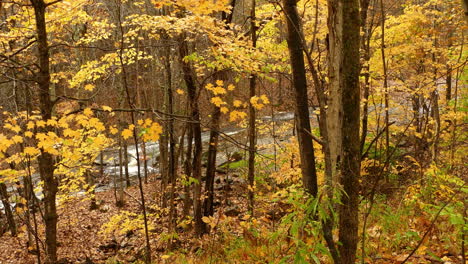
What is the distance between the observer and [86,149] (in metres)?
10.1

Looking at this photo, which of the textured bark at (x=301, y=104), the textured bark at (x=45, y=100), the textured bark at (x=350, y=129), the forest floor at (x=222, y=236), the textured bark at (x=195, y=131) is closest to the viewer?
the textured bark at (x=350, y=129)

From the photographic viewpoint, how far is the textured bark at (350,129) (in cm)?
199

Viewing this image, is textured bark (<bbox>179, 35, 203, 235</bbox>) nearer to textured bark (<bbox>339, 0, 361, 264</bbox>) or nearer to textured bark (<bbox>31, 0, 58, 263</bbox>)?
textured bark (<bbox>31, 0, 58, 263</bbox>)

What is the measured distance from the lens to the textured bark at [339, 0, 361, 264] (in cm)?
199

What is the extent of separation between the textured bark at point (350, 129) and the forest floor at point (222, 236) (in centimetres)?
34

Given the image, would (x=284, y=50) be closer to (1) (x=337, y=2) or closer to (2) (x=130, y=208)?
(1) (x=337, y=2)

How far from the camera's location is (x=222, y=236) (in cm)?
684

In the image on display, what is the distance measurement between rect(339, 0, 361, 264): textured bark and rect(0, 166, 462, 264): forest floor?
34 centimetres

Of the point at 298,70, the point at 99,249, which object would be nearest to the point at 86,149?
the point at 99,249

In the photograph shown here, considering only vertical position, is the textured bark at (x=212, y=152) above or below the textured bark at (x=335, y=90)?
below

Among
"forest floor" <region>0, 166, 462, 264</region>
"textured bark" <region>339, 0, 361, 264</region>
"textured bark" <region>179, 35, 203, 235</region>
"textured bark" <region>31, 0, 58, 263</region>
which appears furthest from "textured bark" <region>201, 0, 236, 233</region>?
"textured bark" <region>339, 0, 361, 264</region>

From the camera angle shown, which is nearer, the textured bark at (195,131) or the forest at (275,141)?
the forest at (275,141)

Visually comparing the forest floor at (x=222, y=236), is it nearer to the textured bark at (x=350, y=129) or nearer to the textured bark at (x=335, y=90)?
the textured bark at (x=350, y=129)

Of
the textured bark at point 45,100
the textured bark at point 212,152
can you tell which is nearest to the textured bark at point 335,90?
the textured bark at point 45,100
